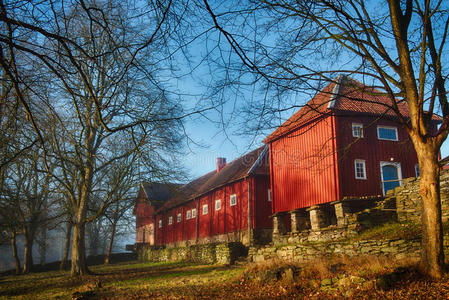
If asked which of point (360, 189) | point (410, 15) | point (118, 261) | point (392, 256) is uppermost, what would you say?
point (410, 15)

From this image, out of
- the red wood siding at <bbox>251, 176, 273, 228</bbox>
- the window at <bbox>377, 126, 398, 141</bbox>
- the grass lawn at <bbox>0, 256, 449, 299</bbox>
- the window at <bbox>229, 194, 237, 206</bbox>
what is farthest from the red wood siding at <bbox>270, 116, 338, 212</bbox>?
the grass lawn at <bbox>0, 256, 449, 299</bbox>

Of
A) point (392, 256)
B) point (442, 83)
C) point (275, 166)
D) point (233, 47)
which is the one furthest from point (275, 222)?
point (233, 47)

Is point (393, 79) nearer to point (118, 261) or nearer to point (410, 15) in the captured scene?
point (410, 15)

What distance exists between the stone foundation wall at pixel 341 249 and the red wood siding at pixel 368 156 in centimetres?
325

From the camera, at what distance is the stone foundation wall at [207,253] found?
21.4 metres

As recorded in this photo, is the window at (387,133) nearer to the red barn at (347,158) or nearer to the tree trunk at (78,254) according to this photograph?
the red barn at (347,158)

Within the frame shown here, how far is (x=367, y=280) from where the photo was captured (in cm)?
940

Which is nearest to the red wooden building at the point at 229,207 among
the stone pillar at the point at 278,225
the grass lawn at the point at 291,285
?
the stone pillar at the point at 278,225

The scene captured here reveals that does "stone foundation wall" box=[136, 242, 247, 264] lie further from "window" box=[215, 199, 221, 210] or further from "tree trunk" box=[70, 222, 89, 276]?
"tree trunk" box=[70, 222, 89, 276]

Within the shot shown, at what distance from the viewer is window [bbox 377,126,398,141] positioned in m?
19.3

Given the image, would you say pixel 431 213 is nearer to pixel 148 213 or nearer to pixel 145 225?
pixel 148 213

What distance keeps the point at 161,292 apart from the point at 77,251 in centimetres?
816

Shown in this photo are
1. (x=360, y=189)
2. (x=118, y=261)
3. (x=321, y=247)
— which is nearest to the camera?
(x=321, y=247)

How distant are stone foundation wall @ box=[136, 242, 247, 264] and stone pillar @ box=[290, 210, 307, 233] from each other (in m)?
3.87
